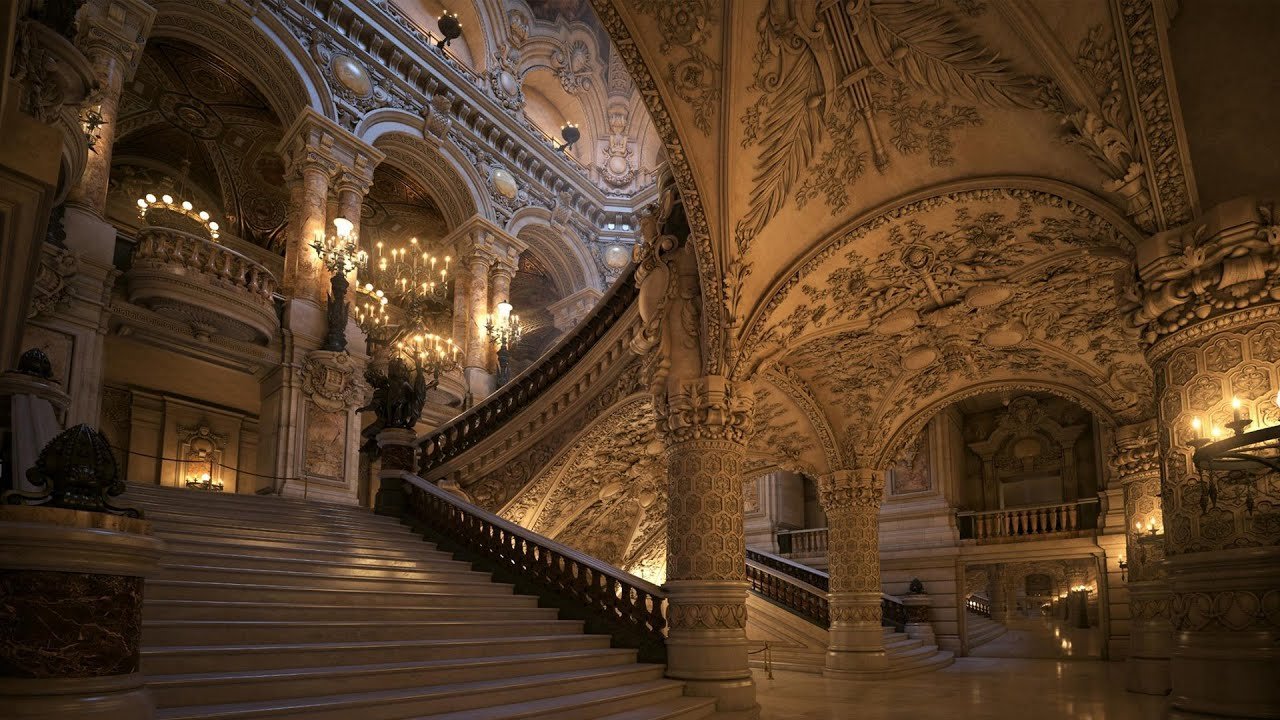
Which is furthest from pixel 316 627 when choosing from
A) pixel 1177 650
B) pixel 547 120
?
pixel 547 120

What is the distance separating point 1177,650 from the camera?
4566 mm

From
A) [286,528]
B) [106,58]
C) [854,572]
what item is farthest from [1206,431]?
[106,58]

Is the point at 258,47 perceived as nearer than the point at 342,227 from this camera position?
No

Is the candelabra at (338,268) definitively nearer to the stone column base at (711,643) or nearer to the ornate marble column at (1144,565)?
the stone column base at (711,643)

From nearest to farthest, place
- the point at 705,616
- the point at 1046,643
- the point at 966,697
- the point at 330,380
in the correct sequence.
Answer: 1. the point at 705,616
2. the point at 966,697
3. the point at 330,380
4. the point at 1046,643

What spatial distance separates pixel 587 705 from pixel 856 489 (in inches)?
315

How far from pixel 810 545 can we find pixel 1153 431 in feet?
29.7

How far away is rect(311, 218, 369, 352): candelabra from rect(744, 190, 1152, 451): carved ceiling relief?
25.8 ft

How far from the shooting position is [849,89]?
6789 millimetres

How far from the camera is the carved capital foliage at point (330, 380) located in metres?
13.4

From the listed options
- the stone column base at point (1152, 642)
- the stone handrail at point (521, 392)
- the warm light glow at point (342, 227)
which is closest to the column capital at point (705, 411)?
the stone handrail at point (521, 392)

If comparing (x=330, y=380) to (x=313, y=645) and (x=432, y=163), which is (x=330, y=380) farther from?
(x=313, y=645)

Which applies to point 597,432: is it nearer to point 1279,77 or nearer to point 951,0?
point 951,0

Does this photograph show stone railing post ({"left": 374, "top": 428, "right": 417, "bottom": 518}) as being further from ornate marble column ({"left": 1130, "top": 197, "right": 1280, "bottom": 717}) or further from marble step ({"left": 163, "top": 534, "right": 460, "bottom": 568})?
ornate marble column ({"left": 1130, "top": 197, "right": 1280, "bottom": 717})
